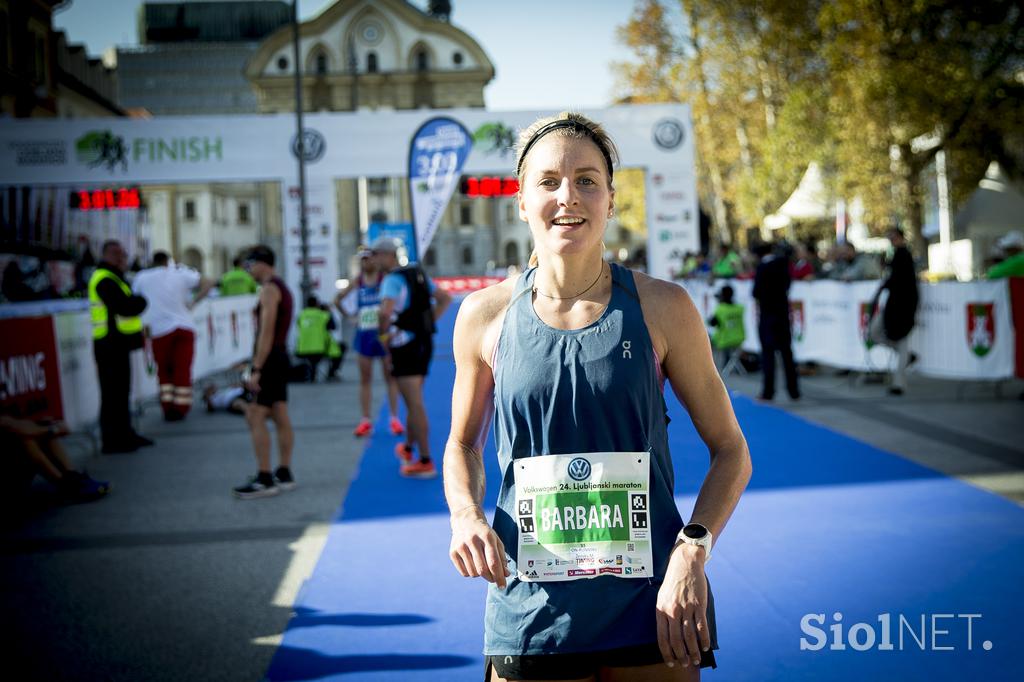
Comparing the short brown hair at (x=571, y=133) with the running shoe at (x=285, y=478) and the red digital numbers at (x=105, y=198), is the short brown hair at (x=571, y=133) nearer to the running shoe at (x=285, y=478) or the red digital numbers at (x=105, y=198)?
the running shoe at (x=285, y=478)

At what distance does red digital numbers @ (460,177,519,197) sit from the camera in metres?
A: 23.4

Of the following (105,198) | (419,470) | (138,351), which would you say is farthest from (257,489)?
(105,198)

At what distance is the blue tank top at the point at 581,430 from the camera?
217 centimetres

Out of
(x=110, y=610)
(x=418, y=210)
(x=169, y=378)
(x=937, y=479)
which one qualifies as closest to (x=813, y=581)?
(x=937, y=479)

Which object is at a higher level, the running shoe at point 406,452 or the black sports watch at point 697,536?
the black sports watch at point 697,536

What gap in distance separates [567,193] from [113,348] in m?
9.56

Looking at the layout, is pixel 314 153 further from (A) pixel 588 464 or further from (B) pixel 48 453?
(A) pixel 588 464

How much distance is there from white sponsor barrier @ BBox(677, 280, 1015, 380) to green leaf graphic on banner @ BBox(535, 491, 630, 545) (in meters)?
8.95

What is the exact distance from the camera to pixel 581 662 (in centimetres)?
216

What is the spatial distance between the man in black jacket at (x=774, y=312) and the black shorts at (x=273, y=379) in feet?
21.8

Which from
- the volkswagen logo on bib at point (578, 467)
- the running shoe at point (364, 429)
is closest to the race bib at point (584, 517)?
the volkswagen logo on bib at point (578, 467)

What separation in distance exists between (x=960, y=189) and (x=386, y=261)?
61.6 ft

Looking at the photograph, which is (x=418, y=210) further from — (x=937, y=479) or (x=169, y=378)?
(x=937, y=479)

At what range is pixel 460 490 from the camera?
2316mm
